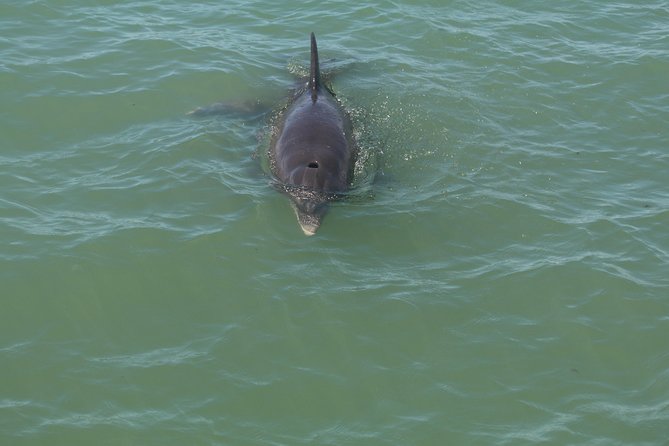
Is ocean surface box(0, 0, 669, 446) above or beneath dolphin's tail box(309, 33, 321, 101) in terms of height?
beneath

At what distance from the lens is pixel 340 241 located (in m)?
13.2

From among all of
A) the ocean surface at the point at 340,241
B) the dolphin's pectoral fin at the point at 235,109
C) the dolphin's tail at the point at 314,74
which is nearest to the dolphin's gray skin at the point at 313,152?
the dolphin's tail at the point at 314,74

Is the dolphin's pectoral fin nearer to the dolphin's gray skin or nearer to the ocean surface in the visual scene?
the ocean surface

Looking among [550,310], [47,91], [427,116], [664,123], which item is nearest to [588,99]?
[664,123]

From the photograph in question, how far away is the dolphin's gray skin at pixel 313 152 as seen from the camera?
14.0 metres

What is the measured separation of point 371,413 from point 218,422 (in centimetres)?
186

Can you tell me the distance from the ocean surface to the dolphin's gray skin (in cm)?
33

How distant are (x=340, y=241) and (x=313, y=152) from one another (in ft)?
7.82

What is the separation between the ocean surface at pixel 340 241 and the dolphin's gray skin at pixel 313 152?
1.10 ft

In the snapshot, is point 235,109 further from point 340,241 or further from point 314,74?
point 340,241

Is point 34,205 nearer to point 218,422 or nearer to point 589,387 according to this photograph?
point 218,422

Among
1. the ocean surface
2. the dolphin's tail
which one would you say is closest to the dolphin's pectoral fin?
the ocean surface

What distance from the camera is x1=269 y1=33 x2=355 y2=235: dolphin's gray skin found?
13977 millimetres

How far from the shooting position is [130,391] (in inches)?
408
